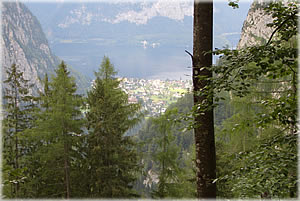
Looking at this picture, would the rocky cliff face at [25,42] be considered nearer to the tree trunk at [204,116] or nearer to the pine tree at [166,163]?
the pine tree at [166,163]

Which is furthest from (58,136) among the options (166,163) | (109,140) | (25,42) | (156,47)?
(156,47)

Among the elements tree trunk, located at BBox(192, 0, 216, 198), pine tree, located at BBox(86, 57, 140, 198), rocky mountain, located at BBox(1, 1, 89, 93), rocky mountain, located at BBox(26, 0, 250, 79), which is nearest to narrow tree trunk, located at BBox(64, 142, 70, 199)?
pine tree, located at BBox(86, 57, 140, 198)

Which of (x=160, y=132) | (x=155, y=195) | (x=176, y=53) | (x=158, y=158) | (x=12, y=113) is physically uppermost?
(x=176, y=53)

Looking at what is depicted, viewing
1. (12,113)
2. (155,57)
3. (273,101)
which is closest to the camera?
(273,101)

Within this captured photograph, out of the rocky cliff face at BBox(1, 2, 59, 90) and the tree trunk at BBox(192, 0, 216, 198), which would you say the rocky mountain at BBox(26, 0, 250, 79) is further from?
the tree trunk at BBox(192, 0, 216, 198)

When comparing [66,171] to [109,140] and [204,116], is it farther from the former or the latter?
[204,116]

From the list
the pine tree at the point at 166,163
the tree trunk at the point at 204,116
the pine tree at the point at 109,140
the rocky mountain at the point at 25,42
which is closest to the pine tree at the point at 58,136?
the pine tree at the point at 109,140

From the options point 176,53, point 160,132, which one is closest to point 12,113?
point 160,132

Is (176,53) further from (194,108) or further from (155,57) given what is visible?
(194,108)
